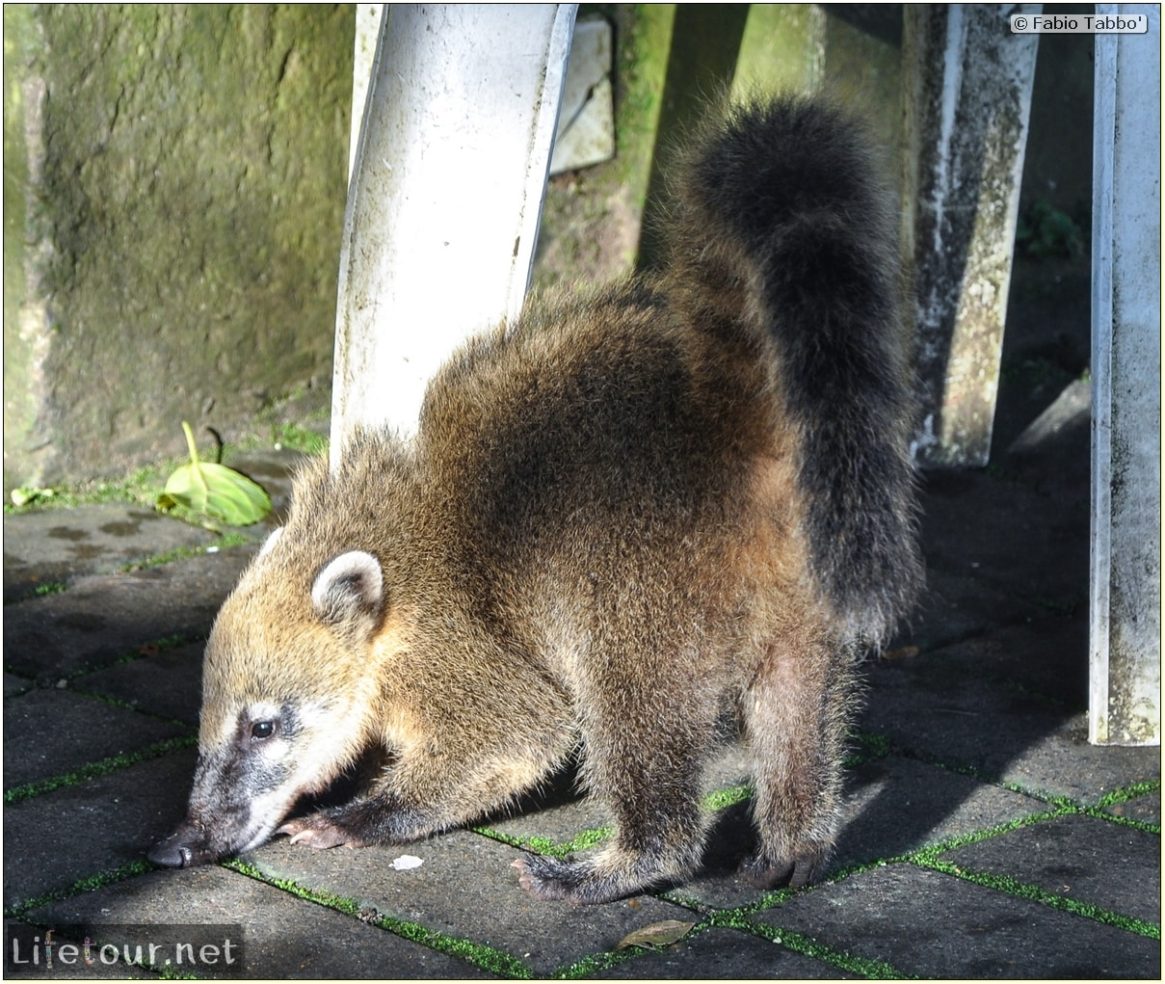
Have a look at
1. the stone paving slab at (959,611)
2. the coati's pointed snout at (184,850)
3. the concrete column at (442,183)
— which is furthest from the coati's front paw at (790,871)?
the concrete column at (442,183)

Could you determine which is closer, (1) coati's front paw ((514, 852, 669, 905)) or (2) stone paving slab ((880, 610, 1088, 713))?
(1) coati's front paw ((514, 852, 669, 905))

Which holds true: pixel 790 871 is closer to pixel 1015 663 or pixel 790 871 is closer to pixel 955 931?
pixel 955 931

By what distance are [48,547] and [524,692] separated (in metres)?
2.42

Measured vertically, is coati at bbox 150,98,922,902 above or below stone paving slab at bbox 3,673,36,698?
above

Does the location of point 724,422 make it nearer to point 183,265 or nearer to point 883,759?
point 883,759

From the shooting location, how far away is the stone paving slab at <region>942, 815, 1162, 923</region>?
3.92 m

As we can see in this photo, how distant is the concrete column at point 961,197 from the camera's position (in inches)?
249

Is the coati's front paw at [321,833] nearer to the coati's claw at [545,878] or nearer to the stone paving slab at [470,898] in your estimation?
the stone paving slab at [470,898]

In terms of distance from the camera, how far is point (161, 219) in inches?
247

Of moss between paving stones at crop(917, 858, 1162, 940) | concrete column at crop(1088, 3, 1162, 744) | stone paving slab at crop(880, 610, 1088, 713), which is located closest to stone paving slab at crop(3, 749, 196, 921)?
moss between paving stones at crop(917, 858, 1162, 940)

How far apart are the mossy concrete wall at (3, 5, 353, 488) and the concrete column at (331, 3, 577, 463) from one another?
71.6 inches

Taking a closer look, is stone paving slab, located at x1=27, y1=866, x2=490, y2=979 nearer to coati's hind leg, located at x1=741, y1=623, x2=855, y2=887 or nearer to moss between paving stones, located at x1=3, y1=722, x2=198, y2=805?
moss between paving stones, located at x1=3, y1=722, x2=198, y2=805

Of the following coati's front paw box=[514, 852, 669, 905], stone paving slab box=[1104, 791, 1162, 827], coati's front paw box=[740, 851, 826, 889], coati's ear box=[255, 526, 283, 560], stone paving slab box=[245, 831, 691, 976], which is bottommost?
stone paving slab box=[245, 831, 691, 976]

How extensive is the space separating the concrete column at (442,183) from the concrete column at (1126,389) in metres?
1.53
